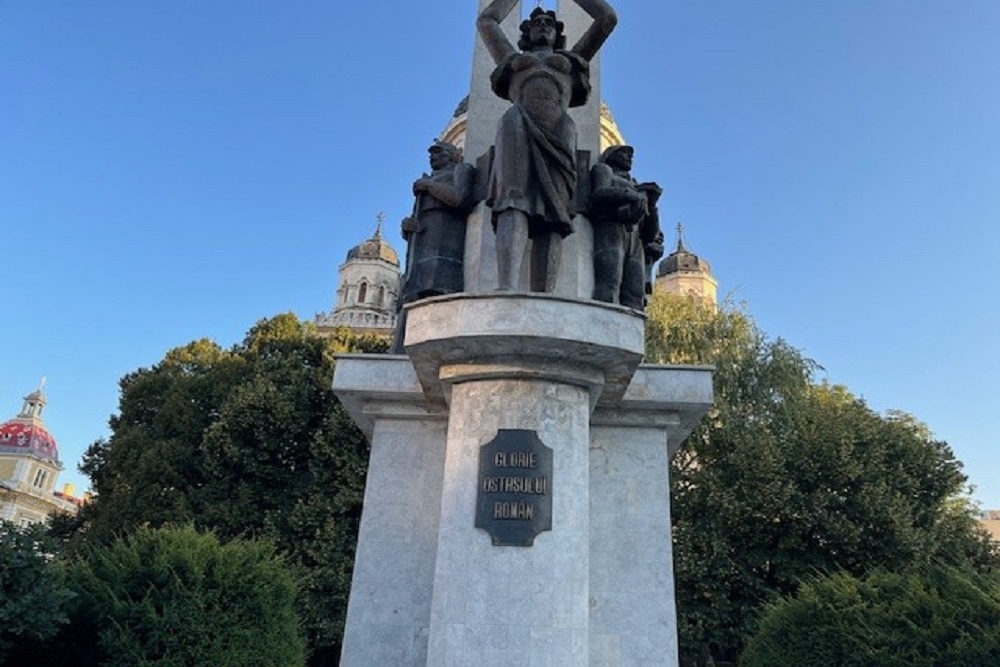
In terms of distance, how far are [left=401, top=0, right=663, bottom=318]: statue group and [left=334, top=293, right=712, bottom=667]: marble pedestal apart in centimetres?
67

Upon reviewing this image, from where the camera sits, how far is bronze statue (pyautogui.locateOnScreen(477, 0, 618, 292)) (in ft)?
16.3

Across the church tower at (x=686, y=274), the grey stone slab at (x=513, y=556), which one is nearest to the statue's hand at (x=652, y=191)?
the grey stone slab at (x=513, y=556)

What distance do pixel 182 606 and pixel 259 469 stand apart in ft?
44.0

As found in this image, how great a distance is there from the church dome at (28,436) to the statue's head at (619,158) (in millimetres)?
79074

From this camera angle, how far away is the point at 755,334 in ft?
71.4

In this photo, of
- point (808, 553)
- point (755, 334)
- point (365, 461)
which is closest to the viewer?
point (808, 553)

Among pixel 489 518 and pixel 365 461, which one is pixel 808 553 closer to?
pixel 365 461

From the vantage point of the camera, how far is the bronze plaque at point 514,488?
4.19 meters

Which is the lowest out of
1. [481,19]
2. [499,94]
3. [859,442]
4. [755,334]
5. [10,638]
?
[10,638]

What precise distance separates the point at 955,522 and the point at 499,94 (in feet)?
54.2

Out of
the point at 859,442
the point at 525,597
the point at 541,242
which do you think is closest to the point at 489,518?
the point at 525,597

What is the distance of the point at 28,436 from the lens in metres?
70.9

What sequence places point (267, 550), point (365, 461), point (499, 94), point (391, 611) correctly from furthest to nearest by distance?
point (365, 461) → point (267, 550) → point (499, 94) → point (391, 611)

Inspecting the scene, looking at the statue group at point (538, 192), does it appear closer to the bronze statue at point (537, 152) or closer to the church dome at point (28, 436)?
the bronze statue at point (537, 152)
